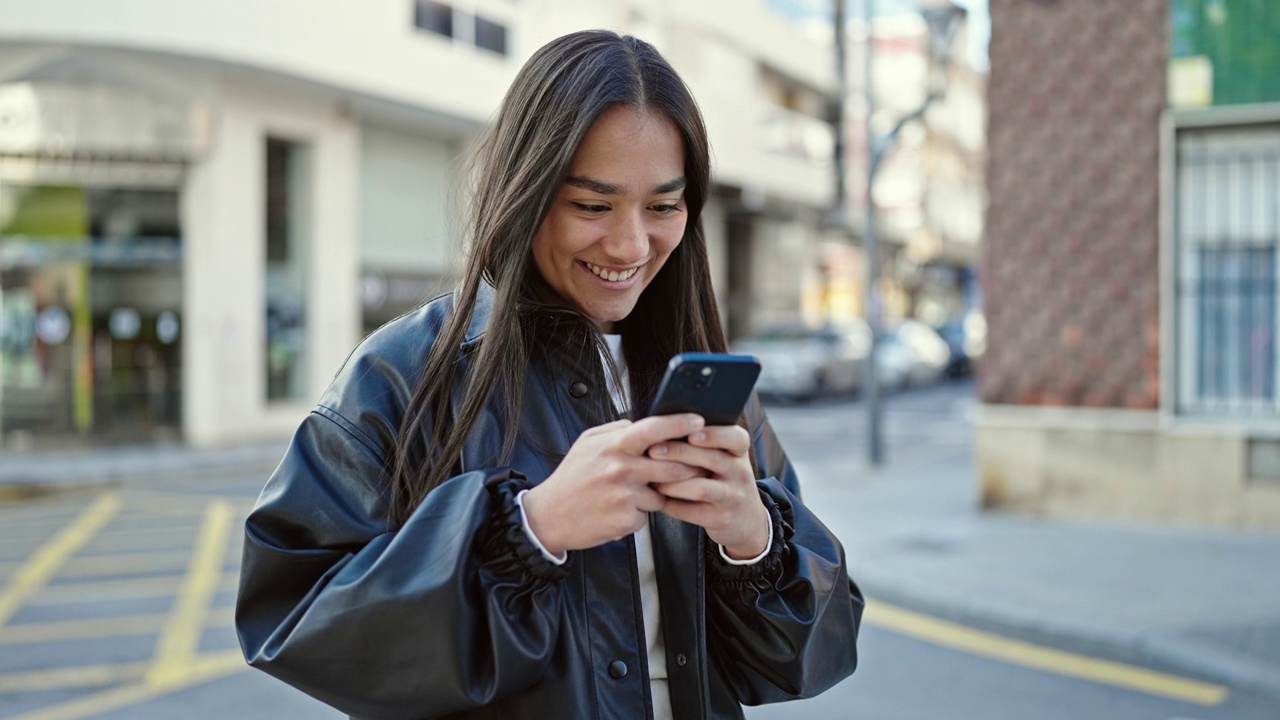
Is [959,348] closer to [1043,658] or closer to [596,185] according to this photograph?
[1043,658]

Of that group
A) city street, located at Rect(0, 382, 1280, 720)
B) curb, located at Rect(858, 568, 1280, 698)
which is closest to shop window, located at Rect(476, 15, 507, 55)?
city street, located at Rect(0, 382, 1280, 720)

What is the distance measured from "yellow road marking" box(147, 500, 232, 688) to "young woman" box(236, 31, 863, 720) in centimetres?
407

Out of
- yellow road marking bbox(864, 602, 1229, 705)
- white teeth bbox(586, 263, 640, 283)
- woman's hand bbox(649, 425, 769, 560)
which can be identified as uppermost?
white teeth bbox(586, 263, 640, 283)

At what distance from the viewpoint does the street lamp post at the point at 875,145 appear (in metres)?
11.5

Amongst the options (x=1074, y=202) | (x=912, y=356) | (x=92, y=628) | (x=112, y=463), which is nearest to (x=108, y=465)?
(x=112, y=463)

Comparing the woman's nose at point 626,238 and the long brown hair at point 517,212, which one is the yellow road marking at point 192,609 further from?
the woman's nose at point 626,238

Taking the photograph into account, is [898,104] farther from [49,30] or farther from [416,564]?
[416,564]

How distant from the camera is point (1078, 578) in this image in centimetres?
671

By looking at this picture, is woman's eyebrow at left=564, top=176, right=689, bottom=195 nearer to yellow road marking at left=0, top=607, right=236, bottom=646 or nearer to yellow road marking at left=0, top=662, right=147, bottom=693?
yellow road marking at left=0, top=662, right=147, bottom=693

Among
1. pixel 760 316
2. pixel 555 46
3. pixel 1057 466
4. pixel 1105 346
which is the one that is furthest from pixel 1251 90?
pixel 760 316

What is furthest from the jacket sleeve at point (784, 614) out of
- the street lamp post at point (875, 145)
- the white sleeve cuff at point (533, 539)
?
the street lamp post at point (875, 145)

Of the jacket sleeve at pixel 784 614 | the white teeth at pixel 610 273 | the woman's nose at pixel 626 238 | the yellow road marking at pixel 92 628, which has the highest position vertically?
the woman's nose at pixel 626 238

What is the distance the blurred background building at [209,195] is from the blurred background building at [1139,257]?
6.45 m

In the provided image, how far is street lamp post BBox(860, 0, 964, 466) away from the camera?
11539mm
